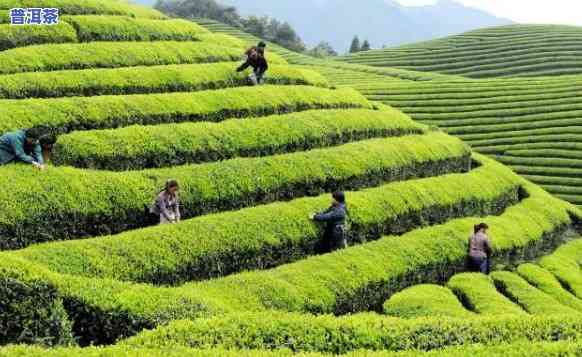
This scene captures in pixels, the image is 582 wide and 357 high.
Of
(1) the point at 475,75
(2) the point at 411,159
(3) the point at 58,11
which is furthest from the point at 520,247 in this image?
(1) the point at 475,75

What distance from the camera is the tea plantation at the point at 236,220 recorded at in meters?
11.0

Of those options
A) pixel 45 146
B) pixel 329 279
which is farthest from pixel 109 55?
pixel 329 279

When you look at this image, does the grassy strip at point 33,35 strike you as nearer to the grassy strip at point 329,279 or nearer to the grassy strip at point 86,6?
the grassy strip at point 86,6

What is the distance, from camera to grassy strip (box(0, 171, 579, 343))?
445 inches

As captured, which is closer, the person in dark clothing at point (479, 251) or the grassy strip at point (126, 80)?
the person in dark clothing at point (479, 251)

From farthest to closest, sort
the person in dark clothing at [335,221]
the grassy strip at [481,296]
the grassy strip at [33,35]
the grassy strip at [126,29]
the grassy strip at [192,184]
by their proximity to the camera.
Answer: the grassy strip at [126,29], the grassy strip at [33,35], the person in dark clothing at [335,221], the grassy strip at [481,296], the grassy strip at [192,184]

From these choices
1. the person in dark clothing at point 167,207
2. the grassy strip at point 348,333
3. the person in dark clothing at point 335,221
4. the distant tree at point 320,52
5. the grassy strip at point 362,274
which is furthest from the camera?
the distant tree at point 320,52

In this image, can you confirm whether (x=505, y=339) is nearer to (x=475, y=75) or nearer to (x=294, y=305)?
(x=294, y=305)

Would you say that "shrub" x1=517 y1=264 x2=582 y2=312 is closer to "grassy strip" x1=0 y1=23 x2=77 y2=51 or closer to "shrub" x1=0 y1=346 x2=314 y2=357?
"shrub" x1=0 y1=346 x2=314 y2=357

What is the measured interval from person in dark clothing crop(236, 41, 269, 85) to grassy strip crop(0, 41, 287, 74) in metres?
2.41

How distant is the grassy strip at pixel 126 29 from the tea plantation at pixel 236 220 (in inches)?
3.2

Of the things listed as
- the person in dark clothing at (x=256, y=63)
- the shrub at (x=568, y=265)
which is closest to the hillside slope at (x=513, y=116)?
the shrub at (x=568, y=265)

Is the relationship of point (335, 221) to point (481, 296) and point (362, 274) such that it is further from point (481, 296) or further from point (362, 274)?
point (481, 296)

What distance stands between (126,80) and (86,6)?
771 cm
